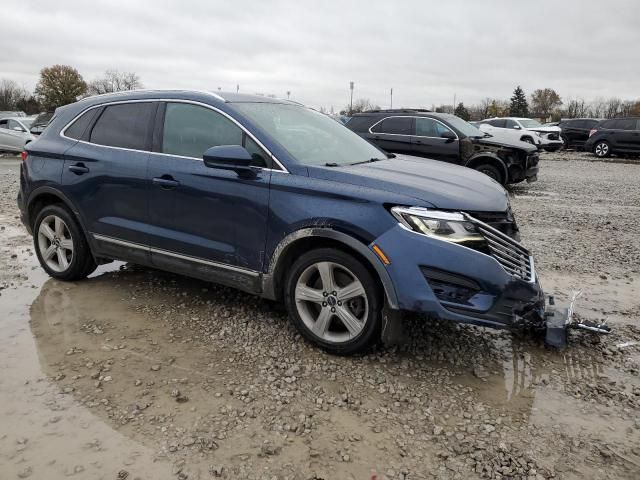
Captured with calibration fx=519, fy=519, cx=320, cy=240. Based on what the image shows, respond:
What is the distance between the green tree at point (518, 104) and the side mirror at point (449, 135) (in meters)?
65.8

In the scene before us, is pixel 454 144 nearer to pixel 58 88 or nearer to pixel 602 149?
pixel 602 149

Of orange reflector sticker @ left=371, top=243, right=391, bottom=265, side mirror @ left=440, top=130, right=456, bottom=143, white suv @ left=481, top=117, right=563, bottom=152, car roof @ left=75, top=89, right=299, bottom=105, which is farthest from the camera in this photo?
white suv @ left=481, top=117, right=563, bottom=152

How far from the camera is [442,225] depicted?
10.3 ft

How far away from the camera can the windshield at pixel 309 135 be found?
3.83 m

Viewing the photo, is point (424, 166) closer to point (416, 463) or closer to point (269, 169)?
point (269, 169)

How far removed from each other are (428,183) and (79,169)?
305cm

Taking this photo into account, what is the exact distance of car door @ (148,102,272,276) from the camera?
12.1 feet

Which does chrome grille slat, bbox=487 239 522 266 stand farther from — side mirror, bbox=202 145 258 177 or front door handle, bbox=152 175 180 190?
front door handle, bbox=152 175 180 190

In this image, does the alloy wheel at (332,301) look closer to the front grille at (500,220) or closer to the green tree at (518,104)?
the front grille at (500,220)

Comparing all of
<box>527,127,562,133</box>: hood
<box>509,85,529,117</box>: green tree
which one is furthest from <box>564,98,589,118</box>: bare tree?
<box>527,127,562,133</box>: hood

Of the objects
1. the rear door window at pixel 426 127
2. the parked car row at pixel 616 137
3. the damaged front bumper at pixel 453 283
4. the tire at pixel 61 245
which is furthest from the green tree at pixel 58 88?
the damaged front bumper at pixel 453 283

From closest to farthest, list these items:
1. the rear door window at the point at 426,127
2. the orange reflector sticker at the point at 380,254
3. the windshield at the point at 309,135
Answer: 1. the orange reflector sticker at the point at 380,254
2. the windshield at the point at 309,135
3. the rear door window at the point at 426,127

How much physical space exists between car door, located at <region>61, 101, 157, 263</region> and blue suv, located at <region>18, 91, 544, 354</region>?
13 mm

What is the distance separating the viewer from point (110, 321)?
162 inches
